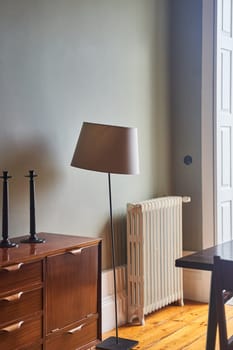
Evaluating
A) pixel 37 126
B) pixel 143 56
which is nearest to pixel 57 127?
pixel 37 126

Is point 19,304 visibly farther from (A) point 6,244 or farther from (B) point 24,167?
(B) point 24,167

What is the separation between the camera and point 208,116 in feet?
13.2

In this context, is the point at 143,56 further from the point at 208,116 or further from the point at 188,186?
the point at 188,186

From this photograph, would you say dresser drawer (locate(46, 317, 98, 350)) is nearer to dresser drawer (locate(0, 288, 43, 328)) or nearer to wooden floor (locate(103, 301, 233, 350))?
dresser drawer (locate(0, 288, 43, 328))

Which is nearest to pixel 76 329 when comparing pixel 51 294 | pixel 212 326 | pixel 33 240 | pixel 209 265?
pixel 51 294

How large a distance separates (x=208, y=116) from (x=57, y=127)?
4.76 feet

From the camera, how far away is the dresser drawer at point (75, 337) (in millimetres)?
2508

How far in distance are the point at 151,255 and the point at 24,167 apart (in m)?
1.23

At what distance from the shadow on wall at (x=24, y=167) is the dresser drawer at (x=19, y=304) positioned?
0.58m

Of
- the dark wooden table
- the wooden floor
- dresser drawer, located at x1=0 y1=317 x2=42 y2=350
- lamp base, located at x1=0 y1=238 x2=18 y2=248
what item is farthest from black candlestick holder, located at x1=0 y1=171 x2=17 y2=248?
the wooden floor

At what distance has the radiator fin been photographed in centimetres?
353

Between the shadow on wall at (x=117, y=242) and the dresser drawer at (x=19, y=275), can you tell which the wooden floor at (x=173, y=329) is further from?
the dresser drawer at (x=19, y=275)

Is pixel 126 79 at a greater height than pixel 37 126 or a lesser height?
greater

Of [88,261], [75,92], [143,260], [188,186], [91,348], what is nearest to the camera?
[88,261]
